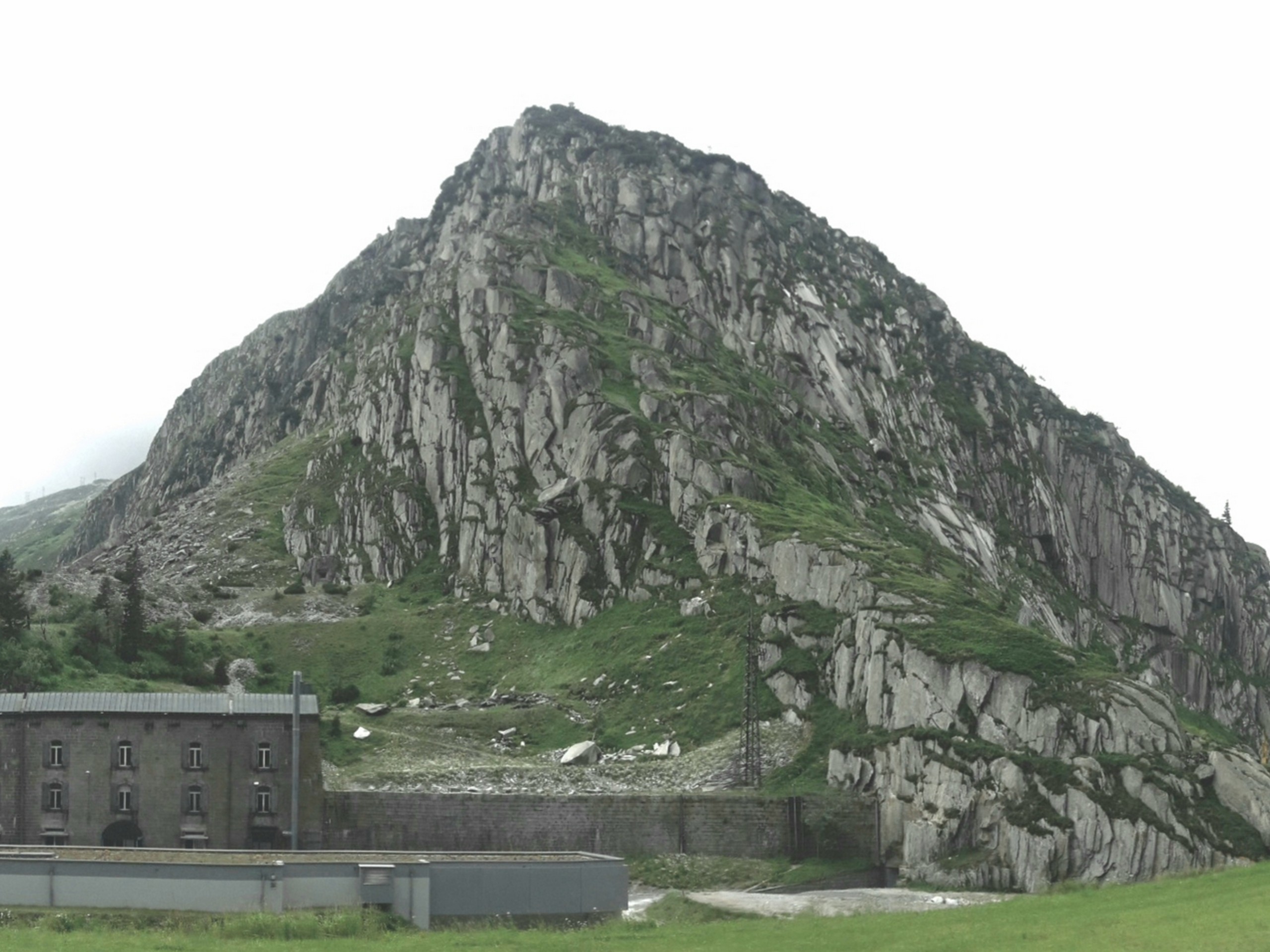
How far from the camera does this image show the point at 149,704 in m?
94.6

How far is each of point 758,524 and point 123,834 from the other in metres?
54.2

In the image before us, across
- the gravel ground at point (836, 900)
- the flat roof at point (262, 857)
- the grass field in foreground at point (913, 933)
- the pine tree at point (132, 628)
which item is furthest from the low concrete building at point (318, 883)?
the pine tree at point (132, 628)

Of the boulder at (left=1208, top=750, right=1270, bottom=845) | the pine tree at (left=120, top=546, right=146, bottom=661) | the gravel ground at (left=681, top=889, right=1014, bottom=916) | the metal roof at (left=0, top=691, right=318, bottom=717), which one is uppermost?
the pine tree at (left=120, top=546, right=146, bottom=661)

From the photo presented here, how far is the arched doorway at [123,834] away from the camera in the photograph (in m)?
91.4

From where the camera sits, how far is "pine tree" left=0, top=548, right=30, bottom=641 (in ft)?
376

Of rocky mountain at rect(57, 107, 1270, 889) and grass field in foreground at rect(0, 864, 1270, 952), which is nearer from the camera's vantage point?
grass field in foreground at rect(0, 864, 1270, 952)

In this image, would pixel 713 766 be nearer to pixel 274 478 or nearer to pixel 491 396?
pixel 491 396

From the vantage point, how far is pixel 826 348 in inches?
7515

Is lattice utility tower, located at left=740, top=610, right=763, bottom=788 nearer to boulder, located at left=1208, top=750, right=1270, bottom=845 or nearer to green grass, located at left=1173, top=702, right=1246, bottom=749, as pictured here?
boulder, located at left=1208, top=750, right=1270, bottom=845

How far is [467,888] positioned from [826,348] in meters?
141

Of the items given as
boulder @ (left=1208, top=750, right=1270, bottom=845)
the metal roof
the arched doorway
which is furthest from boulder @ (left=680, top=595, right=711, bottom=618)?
the arched doorway

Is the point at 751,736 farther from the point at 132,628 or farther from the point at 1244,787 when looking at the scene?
the point at 132,628

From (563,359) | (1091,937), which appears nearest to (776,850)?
(1091,937)

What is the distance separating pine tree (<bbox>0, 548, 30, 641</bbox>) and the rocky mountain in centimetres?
3744
